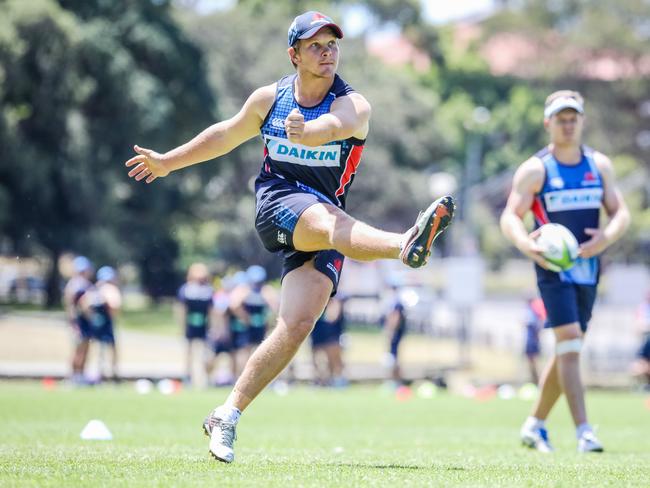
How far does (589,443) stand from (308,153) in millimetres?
3454

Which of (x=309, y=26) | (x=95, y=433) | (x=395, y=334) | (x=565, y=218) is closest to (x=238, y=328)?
(x=395, y=334)

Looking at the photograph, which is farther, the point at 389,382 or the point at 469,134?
the point at 469,134

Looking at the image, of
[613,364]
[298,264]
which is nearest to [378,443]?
[298,264]

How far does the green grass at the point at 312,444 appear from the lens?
Answer: 599 centimetres

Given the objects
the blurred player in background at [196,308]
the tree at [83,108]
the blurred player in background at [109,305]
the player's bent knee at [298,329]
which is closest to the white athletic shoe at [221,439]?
the player's bent knee at [298,329]

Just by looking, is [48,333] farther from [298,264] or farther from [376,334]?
[298,264]

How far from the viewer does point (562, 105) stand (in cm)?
909

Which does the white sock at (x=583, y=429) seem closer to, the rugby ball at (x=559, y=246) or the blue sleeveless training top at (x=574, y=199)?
the blue sleeveless training top at (x=574, y=199)

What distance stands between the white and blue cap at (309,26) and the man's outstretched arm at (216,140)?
1.28 ft

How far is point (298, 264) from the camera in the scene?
684 cm

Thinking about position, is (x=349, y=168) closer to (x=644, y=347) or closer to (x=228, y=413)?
(x=228, y=413)

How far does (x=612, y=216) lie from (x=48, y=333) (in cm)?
2624

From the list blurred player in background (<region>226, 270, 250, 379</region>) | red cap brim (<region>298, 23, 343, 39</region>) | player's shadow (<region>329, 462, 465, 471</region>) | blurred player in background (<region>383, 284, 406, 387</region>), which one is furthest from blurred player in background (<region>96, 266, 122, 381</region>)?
red cap brim (<region>298, 23, 343, 39</region>)

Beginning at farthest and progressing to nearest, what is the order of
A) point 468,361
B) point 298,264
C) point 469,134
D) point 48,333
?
point 469,134 < point 48,333 < point 468,361 < point 298,264
